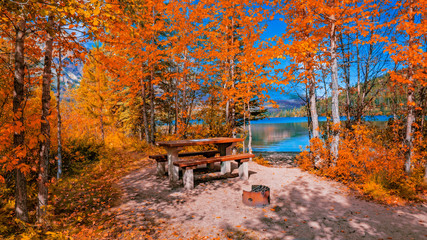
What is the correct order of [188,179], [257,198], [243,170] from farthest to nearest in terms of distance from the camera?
[243,170] < [188,179] < [257,198]

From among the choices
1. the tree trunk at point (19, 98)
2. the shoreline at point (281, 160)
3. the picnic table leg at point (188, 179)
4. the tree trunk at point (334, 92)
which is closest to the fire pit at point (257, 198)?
the picnic table leg at point (188, 179)

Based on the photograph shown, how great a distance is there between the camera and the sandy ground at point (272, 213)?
3705mm

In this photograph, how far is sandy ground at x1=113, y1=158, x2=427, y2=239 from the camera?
146 inches

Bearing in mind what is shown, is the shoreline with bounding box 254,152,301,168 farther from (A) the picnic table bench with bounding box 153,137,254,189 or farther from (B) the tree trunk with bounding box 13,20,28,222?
(B) the tree trunk with bounding box 13,20,28,222

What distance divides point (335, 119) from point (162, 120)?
55.4 feet

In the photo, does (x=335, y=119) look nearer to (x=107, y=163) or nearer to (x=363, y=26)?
(x=363, y=26)

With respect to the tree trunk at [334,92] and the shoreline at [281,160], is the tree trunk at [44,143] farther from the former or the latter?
the shoreline at [281,160]

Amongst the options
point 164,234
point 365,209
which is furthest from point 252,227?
point 365,209

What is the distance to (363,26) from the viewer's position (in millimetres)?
6105

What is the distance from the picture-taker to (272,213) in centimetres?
454

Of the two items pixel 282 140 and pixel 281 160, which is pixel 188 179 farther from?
pixel 282 140

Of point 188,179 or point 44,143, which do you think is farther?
point 188,179

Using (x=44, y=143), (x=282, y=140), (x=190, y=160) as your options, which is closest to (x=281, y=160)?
(x=190, y=160)

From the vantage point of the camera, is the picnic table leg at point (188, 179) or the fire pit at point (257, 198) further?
the picnic table leg at point (188, 179)
